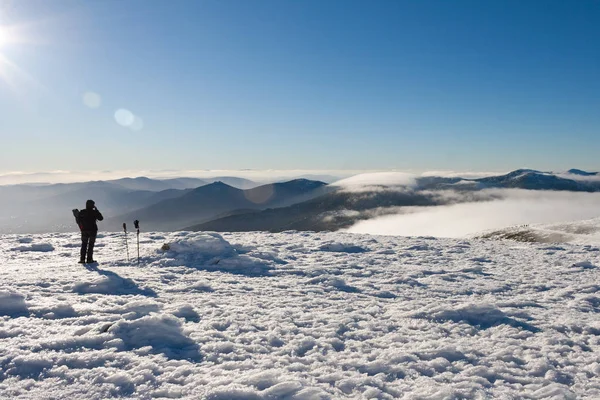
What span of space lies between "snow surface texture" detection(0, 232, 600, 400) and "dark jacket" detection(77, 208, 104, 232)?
68.1 inches

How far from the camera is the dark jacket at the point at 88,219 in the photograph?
15547 millimetres

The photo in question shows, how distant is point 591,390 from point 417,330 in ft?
11.1

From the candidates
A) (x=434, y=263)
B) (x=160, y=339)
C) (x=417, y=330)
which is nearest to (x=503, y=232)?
(x=434, y=263)

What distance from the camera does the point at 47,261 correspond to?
16172 mm

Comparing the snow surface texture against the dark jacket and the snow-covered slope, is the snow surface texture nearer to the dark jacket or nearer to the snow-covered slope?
the dark jacket

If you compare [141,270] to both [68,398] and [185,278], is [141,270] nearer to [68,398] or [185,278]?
[185,278]

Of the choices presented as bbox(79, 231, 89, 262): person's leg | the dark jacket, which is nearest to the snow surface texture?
bbox(79, 231, 89, 262): person's leg

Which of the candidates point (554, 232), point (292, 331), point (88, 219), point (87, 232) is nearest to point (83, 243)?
point (87, 232)

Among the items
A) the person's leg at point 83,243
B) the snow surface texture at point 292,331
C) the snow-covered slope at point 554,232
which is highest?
the person's leg at point 83,243

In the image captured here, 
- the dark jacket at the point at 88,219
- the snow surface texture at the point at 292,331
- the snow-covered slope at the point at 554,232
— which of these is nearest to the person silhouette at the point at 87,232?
the dark jacket at the point at 88,219

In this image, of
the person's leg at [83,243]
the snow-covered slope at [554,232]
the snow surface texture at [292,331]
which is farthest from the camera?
the snow-covered slope at [554,232]

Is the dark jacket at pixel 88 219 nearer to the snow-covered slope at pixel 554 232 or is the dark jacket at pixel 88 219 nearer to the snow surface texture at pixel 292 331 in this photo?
the snow surface texture at pixel 292 331

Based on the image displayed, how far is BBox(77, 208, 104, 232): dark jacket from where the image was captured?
1555 cm

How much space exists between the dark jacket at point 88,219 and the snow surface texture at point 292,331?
5.67ft
